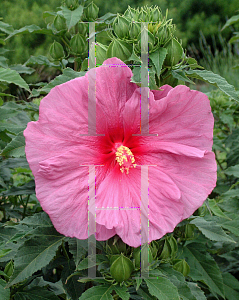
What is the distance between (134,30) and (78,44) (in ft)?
1.56

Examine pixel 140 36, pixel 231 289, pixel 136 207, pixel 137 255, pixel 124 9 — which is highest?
pixel 124 9

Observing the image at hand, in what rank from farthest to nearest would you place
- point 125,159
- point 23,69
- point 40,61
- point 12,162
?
point 23,69
point 40,61
point 12,162
point 125,159

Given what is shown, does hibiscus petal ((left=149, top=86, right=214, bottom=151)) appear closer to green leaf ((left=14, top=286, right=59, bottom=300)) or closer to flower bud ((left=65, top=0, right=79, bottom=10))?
green leaf ((left=14, top=286, right=59, bottom=300))

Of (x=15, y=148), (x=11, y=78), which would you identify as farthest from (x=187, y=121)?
(x=11, y=78)

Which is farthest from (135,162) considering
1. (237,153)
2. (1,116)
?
(237,153)

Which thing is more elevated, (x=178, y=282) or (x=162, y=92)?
(x=162, y=92)

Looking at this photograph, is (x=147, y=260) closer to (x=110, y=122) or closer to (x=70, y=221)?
(x=70, y=221)

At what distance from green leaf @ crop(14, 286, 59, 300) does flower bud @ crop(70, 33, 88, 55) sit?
2.91 ft

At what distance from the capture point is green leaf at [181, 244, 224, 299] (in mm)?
1254

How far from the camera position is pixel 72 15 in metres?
1.31

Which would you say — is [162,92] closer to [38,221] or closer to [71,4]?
[38,221]

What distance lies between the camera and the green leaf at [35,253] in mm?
899

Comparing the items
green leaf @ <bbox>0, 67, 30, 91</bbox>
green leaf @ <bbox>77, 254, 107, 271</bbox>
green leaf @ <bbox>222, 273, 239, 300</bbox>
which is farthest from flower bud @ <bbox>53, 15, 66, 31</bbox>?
green leaf @ <bbox>222, 273, 239, 300</bbox>

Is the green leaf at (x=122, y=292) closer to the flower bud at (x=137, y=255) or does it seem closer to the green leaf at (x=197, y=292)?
the flower bud at (x=137, y=255)
